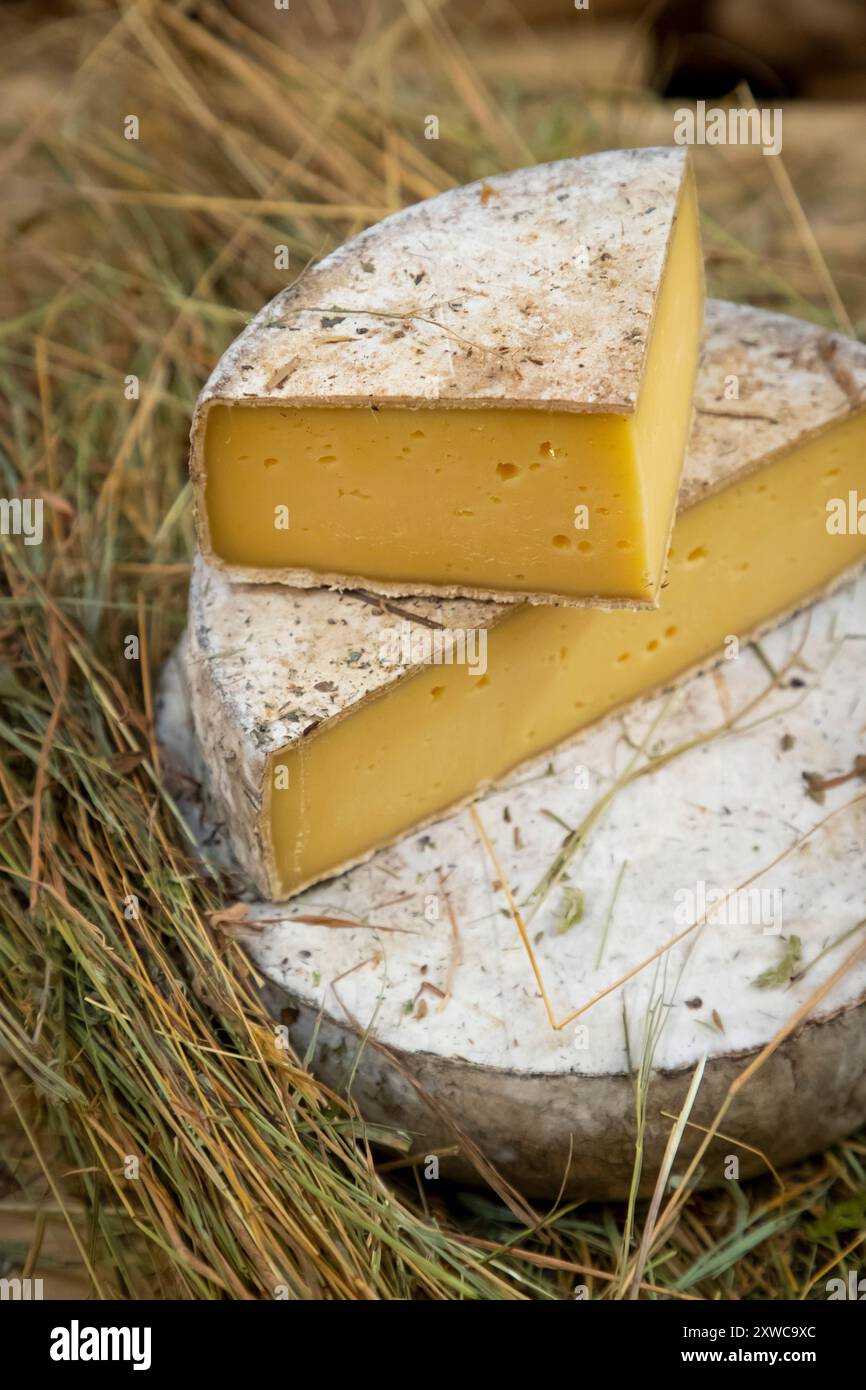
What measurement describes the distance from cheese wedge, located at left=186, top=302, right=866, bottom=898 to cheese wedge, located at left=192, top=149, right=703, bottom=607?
0.08 m

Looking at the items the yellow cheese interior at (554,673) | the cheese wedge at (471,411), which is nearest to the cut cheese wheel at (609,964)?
the yellow cheese interior at (554,673)

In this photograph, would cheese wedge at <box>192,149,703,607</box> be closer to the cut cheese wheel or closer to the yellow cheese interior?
the yellow cheese interior

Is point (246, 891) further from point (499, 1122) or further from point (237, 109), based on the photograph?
point (237, 109)

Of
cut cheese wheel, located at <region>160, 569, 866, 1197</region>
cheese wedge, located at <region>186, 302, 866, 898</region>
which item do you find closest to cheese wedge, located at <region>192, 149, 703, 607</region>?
cheese wedge, located at <region>186, 302, 866, 898</region>

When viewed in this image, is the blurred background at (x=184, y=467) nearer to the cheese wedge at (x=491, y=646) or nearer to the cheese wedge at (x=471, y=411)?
the cheese wedge at (x=491, y=646)

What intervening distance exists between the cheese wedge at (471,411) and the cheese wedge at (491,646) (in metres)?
0.08

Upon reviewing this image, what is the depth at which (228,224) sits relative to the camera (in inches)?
114

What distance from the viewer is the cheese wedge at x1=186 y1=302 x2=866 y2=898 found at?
1.81m

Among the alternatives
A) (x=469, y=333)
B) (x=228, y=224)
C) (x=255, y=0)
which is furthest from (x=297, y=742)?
(x=255, y=0)

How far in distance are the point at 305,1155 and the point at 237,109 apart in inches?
89.0

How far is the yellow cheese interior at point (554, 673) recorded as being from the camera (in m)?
1.86

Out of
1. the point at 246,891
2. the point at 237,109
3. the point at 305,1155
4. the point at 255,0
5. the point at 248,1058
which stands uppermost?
the point at 255,0

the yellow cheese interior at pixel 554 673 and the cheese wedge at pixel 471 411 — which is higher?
the cheese wedge at pixel 471 411

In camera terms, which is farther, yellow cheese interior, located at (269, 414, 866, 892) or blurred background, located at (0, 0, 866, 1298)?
yellow cheese interior, located at (269, 414, 866, 892)
